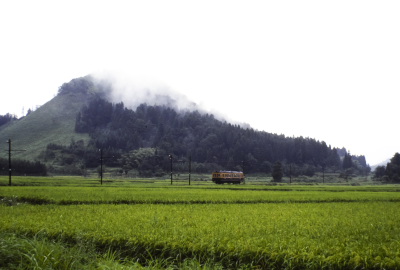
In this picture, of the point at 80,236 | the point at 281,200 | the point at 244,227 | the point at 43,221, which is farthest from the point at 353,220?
the point at 281,200

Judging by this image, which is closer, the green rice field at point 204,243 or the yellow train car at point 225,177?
the green rice field at point 204,243

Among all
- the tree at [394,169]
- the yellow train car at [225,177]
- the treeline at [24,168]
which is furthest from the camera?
the treeline at [24,168]

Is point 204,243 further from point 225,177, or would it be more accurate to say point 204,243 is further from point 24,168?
point 24,168

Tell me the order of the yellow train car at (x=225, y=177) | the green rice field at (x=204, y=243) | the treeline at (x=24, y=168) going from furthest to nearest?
the treeline at (x=24, y=168) < the yellow train car at (x=225, y=177) < the green rice field at (x=204, y=243)

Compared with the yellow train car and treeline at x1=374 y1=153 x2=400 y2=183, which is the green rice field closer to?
the yellow train car

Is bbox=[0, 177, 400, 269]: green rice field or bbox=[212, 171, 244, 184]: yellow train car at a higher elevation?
bbox=[0, 177, 400, 269]: green rice field

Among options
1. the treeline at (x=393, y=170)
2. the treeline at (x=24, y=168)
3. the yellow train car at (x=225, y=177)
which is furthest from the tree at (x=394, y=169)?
the treeline at (x=24, y=168)

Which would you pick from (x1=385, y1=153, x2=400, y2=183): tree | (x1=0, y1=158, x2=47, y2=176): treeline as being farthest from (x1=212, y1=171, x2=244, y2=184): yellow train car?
(x1=0, y1=158, x2=47, y2=176): treeline

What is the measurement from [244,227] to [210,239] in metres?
2.92

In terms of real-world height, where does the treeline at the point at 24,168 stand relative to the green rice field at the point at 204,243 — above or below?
below

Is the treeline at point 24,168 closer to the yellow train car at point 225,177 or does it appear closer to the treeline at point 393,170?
the yellow train car at point 225,177

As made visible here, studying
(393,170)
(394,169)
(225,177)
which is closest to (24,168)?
(225,177)

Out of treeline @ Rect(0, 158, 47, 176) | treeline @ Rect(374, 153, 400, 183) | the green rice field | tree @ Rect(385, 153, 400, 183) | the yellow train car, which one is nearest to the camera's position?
the green rice field

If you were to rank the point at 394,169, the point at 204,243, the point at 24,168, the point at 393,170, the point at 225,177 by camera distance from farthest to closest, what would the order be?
the point at 24,168
the point at 393,170
the point at 394,169
the point at 225,177
the point at 204,243
